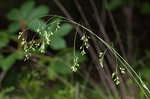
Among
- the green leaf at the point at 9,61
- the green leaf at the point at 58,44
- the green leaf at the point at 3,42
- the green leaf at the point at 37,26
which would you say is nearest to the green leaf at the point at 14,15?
the green leaf at the point at 3,42

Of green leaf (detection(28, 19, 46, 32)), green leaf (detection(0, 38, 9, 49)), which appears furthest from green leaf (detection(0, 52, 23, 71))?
green leaf (detection(28, 19, 46, 32))

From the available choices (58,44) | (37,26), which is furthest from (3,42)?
(37,26)

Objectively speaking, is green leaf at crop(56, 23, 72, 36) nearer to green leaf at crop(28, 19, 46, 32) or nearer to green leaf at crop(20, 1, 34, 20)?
green leaf at crop(20, 1, 34, 20)

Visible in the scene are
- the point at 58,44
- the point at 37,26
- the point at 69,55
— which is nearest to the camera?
the point at 37,26

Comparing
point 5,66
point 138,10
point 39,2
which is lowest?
point 5,66

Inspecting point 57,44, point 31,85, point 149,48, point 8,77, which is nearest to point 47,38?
point 57,44

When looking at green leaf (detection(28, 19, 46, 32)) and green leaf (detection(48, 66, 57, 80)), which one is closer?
green leaf (detection(28, 19, 46, 32))

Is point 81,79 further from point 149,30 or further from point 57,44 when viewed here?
point 149,30

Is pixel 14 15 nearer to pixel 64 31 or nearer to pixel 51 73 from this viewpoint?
pixel 64 31
